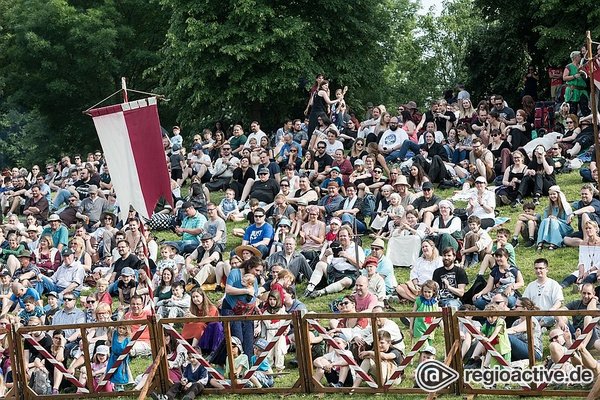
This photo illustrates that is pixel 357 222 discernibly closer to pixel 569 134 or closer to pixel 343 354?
pixel 569 134

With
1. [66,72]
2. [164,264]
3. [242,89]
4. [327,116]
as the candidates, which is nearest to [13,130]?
[66,72]

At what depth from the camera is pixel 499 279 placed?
15.6 metres

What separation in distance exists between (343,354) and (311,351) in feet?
1.71

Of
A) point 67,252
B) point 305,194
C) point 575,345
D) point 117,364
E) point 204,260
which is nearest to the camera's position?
point 575,345

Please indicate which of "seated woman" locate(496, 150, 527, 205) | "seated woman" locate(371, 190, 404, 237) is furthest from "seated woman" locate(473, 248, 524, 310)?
"seated woman" locate(496, 150, 527, 205)

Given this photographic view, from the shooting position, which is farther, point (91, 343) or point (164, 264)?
point (164, 264)

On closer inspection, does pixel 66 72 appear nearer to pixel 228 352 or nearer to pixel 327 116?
pixel 327 116

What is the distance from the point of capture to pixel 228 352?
46.9ft

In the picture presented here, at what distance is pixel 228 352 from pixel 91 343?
220cm

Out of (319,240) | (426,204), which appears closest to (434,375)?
(319,240)

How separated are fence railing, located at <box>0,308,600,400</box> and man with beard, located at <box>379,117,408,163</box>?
926 centimetres

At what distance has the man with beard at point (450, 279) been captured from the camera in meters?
15.7

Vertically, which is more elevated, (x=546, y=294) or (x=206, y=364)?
(x=546, y=294)

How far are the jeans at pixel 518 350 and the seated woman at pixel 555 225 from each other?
5.04m
